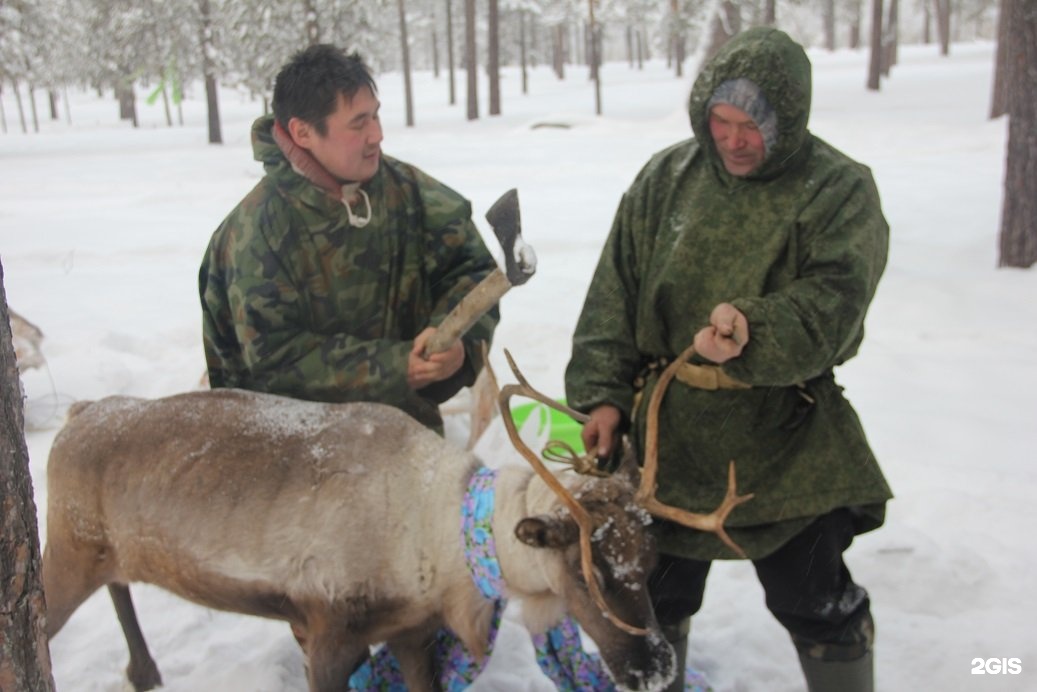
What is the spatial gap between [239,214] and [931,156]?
1365cm

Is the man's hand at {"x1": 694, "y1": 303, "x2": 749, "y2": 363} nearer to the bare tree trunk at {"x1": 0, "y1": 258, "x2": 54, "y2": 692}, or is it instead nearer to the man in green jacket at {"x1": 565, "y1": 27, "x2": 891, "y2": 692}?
the man in green jacket at {"x1": 565, "y1": 27, "x2": 891, "y2": 692}

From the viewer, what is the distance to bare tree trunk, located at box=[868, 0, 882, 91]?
23.1 metres

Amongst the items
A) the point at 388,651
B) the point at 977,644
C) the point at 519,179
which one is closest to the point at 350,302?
the point at 388,651

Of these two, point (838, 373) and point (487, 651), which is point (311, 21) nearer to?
point (838, 373)

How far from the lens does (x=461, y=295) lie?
2881mm

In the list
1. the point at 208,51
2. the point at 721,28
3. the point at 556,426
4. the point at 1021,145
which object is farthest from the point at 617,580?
the point at 208,51

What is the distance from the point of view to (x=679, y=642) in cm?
264

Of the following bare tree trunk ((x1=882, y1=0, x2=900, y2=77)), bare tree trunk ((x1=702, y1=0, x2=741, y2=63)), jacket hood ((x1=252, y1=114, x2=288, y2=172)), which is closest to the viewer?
jacket hood ((x1=252, y1=114, x2=288, y2=172))

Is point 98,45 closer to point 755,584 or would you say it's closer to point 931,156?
point 931,156

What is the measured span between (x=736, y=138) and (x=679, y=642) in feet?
4.77

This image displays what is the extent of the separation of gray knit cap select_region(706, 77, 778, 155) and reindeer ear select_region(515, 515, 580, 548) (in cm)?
103

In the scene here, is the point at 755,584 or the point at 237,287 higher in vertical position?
the point at 237,287

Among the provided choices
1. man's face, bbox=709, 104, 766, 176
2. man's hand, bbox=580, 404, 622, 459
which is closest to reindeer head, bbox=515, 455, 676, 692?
man's hand, bbox=580, 404, 622, 459

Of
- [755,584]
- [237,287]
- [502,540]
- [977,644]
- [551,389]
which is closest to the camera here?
[502,540]
